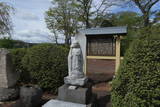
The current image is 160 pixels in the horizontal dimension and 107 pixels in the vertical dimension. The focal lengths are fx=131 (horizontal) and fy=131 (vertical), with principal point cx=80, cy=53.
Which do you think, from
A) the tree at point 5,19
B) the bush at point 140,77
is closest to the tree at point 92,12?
the tree at point 5,19

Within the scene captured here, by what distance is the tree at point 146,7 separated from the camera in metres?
12.6

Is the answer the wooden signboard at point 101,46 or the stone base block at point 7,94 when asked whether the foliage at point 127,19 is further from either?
the stone base block at point 7,94

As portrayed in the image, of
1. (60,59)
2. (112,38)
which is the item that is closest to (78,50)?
(60,59)

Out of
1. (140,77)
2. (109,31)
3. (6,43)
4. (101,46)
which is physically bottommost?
(140,77)

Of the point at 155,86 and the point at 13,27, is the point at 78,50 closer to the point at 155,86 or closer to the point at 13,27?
the point at 155,86

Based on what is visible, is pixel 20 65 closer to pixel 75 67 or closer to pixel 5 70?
pixel 5 70

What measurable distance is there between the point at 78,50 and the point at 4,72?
247cm

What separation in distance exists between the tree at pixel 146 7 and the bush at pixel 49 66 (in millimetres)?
10640

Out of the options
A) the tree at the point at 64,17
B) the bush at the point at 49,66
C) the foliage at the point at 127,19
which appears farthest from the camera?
the tree at the point at 64,17

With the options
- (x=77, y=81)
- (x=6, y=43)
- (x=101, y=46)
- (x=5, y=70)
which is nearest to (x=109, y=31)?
(x=101, y=46)

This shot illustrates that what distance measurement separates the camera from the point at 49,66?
4832mm

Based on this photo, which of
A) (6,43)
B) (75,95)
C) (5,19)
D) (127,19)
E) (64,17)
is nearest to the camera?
Answer: (75,95)

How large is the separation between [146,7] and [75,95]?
12979 millimetres

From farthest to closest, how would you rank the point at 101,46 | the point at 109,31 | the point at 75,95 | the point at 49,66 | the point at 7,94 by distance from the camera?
1. the point at 101,46
2. the point at 109,31
3. the point at 49,66
4. the point at 7,94
5. the point at 75,95
